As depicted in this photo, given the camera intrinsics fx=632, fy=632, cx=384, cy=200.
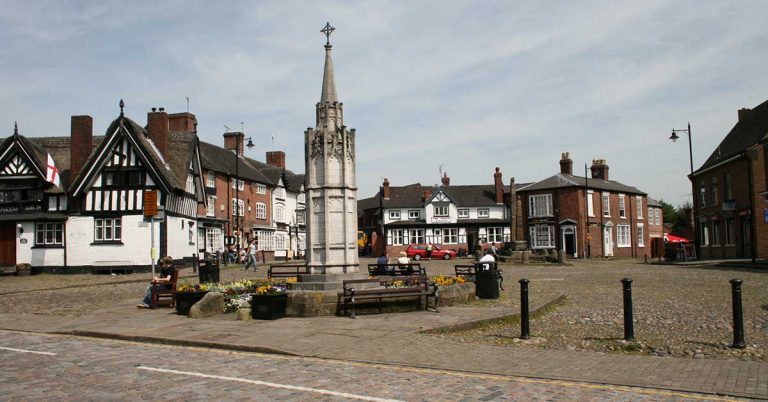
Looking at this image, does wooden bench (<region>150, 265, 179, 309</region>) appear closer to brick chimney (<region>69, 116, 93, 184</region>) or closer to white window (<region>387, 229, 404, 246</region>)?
brick chimney (<region>69, 116, 93, 184</region>)

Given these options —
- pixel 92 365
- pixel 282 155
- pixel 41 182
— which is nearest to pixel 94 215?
pixel 41 182

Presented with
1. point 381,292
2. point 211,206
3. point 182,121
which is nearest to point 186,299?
point 381,292

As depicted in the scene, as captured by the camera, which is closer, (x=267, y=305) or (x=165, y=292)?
(x=267, y=305)

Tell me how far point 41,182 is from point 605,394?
3998cm

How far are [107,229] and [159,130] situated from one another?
6.94 meters

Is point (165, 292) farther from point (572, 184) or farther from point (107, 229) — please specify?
point (572, 184)

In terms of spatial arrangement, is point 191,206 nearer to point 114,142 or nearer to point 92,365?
point 114,142

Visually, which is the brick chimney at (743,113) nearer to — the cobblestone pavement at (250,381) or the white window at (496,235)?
the white window at (496,235)

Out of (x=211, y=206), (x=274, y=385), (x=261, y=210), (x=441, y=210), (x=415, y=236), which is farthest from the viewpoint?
(x=415, y=236)

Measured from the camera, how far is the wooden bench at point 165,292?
18375mm

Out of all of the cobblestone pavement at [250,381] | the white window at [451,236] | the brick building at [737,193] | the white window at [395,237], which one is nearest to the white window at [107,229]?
the cobblestone pavement at [250,381]

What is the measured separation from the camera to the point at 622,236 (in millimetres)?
66562

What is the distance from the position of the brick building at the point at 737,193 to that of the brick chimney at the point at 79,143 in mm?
39371

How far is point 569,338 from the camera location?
12312mm
